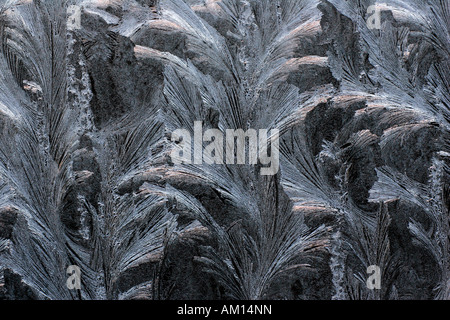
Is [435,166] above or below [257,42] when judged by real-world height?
below

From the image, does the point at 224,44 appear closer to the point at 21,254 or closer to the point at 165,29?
the point at 165,29

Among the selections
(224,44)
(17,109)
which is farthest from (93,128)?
(224,44)

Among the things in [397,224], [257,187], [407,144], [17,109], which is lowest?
[397,224]

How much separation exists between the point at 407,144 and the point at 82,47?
3.39 ft

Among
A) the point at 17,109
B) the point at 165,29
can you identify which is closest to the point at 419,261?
the point at 165,29

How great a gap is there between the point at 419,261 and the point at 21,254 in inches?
47.7

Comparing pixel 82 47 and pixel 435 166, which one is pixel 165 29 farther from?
pixel 435 166

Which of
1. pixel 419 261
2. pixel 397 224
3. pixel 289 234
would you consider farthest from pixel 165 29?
pixel 419 261

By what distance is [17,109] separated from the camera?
1.17 metres

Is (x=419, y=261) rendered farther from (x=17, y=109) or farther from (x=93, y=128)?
(x=17, y=109)

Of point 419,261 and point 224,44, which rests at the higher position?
point 224,44

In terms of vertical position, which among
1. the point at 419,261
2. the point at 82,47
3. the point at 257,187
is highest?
the point at 82,47

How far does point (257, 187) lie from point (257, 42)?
446 mm

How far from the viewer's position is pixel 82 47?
45.4 inches
